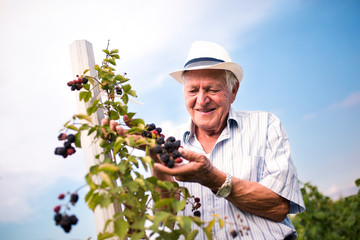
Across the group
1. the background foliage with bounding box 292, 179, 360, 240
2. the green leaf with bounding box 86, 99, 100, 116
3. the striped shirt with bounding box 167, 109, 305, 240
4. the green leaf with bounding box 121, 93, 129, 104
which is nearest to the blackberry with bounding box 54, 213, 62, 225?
the green leaf with bounding box 86, 99, 100, 116

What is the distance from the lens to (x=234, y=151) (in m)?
2.70

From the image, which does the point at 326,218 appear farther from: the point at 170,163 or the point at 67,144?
the point at 67,144

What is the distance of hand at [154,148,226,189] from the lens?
70.5 inches

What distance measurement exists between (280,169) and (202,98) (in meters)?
0.80

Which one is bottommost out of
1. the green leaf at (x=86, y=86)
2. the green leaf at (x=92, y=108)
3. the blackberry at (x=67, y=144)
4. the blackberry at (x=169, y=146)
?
the blackberry at (x=169, y=146)

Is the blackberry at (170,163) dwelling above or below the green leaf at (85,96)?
below

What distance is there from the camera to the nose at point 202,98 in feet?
8.67

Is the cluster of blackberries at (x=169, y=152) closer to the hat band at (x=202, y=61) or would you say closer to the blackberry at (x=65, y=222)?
the blackberry at (x=65, y=222)

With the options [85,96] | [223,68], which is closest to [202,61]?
[223,68]

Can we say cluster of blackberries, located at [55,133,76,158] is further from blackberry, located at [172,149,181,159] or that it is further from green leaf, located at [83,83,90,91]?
blackberry, located at [172,149,181,159]

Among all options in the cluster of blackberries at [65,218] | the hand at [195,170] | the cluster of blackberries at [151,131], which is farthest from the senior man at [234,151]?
the cluster of blackberries at [65,218]

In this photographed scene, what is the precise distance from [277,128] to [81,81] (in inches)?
63.0

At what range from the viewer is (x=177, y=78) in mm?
3039

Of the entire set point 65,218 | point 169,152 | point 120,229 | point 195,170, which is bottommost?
point 120,229
